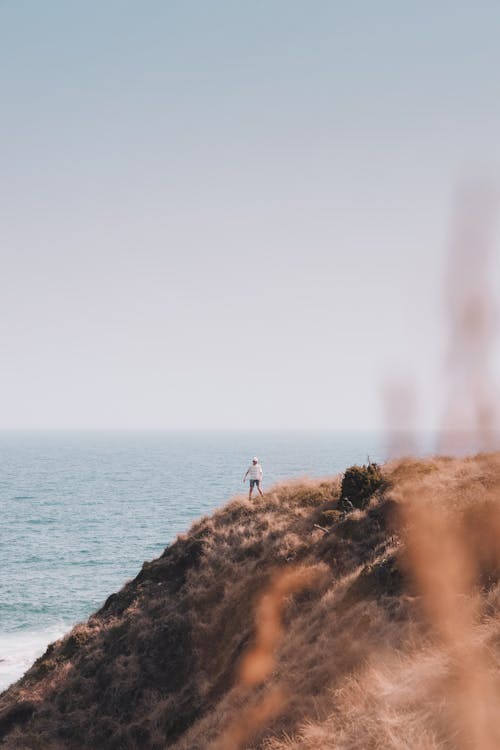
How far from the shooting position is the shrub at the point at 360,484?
80.6 ft

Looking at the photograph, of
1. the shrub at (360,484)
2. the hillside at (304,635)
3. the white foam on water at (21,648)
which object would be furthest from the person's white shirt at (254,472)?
the white foam on water at (21,648)

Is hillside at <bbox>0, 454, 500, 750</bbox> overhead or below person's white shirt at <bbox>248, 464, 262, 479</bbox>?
below

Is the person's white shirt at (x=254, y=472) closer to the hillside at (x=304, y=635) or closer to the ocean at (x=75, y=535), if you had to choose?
the hillside at (x=304, y=635)

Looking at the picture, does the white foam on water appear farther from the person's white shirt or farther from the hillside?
the person's white shirt

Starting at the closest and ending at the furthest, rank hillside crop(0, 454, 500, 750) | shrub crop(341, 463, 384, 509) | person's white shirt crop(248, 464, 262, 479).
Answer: hillside crop(0, 454, 500, 750), shrub crop(341, 463, 384, 509), person's white shirt crop(248, 464, 262, 479)

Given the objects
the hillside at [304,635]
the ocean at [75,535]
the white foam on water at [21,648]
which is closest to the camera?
the hillside at [304,635]

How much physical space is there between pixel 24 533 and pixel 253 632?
75763mm

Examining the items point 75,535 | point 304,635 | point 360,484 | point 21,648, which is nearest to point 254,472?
point 360,484

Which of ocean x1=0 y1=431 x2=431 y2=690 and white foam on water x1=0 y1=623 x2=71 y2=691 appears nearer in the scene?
white foam on water x1=0 y1=623 x2=71 y2=691

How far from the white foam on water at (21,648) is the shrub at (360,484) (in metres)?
29.1

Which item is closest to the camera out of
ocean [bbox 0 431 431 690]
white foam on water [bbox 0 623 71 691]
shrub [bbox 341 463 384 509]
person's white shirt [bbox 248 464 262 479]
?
shrub [bbox 341 463 384 509]

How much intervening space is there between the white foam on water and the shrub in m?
29.1

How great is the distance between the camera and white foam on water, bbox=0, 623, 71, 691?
4062cm

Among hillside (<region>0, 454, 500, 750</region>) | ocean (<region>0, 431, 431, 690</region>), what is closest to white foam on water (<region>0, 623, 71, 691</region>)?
ocean (<region>0, 431, 431, 690</region>)
